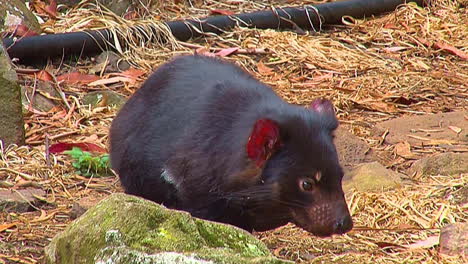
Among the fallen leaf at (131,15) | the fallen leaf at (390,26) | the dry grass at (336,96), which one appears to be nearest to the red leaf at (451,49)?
the dry grass at (336,96)

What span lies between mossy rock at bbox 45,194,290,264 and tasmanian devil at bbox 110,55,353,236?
81 cm

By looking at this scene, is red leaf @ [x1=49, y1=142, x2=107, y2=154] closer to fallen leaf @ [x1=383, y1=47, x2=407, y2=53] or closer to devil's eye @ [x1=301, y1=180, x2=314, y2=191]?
devil's eye @ [x1=301, y1=180, x2=314, y2=191]

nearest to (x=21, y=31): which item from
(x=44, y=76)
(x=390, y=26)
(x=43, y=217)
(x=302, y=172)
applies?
(x=44, y=76)

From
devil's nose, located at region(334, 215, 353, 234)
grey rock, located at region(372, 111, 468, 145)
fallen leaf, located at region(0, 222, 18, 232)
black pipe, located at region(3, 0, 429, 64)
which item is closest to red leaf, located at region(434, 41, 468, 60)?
black pipe, located at region(3, 0, 429, 64)

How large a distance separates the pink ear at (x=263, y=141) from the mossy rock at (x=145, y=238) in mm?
791

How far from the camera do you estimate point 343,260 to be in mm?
4551

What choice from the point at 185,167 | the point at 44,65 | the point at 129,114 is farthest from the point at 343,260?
the point at 44,65

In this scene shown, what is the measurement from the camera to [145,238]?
318 cm

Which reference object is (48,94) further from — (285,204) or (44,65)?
(285,204)

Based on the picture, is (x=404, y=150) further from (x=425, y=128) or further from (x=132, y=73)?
(x=132, y=73)

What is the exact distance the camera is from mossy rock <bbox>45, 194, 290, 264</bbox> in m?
3.09

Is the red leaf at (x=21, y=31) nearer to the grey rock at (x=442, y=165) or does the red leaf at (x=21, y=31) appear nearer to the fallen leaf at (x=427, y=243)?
the grey rock at (x=442, y=165)

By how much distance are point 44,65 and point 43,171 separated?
6.74ft

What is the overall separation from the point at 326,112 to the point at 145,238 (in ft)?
4.90
